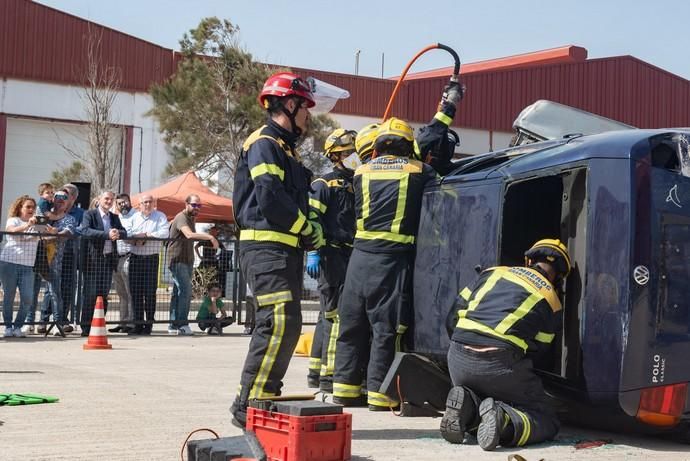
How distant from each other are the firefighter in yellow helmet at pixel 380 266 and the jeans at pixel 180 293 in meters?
7.19

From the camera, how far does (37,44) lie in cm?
3216

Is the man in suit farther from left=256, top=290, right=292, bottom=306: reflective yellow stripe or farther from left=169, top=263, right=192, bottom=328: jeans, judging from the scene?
left=256, top=290, right=292, bottom=306: reflective yellow stripe

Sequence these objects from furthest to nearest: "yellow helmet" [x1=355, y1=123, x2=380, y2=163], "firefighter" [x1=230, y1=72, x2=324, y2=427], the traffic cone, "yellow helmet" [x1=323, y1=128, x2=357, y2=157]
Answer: the traffic cone, "yellow helmet" [x1=323, y1=128, x2=357, y2=157], "yellow helmet" [x1=355, y1=123, x2=380, y2=163], "firefighter" [x1=230, y1=72, x2=324, y2=427]

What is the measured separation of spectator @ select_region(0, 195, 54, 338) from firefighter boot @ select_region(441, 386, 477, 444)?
8.41m

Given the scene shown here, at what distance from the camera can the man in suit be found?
45.7ft

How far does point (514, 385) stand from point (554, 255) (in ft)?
2.67

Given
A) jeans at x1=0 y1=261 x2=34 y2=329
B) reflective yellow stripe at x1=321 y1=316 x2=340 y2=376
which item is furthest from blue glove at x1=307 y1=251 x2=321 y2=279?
jeans at x1=0 y1=261 x2=34 y2=329

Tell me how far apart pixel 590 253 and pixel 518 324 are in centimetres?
60

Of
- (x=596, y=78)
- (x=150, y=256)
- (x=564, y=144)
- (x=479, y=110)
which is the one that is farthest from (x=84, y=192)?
(x=596, y=78)

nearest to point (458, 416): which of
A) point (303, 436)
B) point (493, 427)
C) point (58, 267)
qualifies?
point (493, 427)

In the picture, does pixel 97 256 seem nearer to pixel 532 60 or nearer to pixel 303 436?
pixel 303 436

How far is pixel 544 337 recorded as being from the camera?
6.24 metres

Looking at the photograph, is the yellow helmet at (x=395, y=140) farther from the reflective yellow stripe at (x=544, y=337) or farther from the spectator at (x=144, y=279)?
the spectator at (x=144, y=279)

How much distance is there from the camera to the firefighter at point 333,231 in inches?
337
